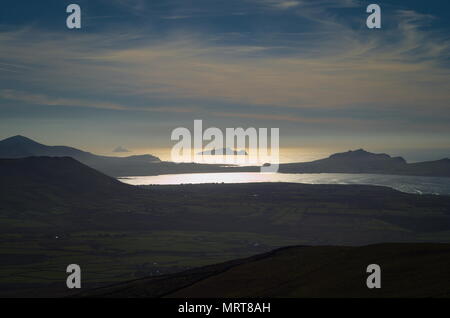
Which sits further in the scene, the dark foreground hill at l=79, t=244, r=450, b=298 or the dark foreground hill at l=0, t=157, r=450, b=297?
the dark foreground hill at l=0, t=157, r=450, b=297

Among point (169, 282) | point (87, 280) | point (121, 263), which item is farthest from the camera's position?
point (121, 263)

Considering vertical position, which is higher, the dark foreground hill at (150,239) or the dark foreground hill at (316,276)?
the dark foreground hill at (316,276)

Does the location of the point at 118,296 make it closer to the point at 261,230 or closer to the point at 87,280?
the point at 87,280

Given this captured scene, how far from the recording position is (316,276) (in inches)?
1996

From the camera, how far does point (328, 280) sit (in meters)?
48.2

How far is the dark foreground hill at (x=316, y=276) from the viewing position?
141ft

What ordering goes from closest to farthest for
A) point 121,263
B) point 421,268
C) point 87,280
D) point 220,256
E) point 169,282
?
point 421,268 < point 169,282 < point 87,280 < point 121,263 < point 220,256

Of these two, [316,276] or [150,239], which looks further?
[150,239]

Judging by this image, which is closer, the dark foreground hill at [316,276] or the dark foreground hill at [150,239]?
the dark foreground hill at [316,276]

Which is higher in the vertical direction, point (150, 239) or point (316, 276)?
point (316, 276)

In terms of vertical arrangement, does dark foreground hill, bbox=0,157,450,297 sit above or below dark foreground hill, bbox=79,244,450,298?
below

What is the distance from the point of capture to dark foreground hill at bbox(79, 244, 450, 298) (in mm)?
42956
